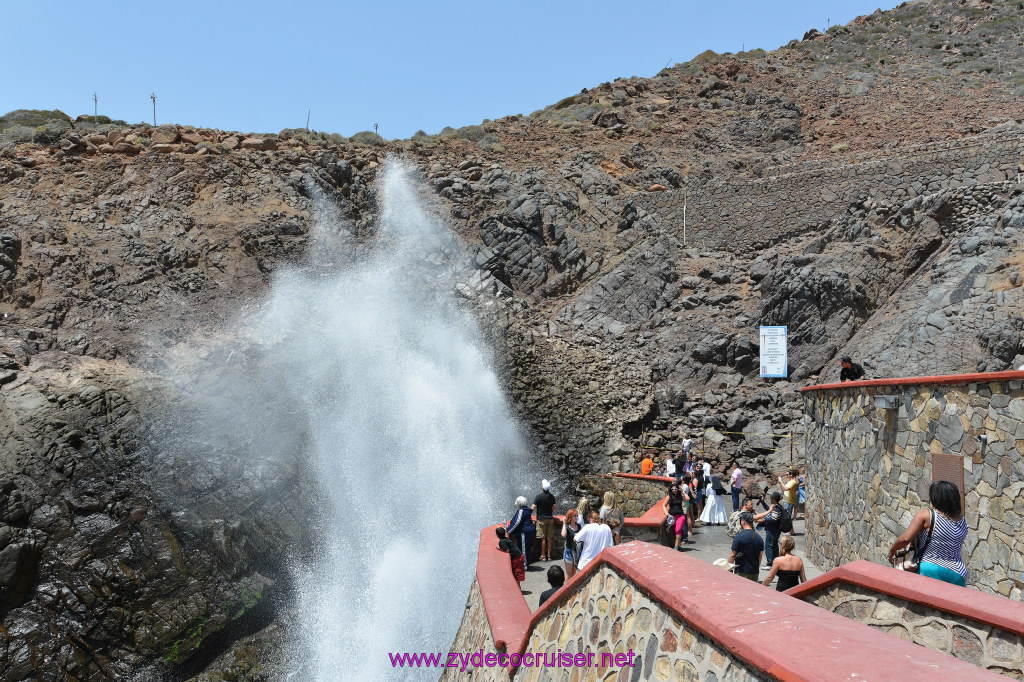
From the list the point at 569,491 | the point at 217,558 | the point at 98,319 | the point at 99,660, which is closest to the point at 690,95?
the point at 569,491

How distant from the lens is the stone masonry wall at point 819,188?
24453mm

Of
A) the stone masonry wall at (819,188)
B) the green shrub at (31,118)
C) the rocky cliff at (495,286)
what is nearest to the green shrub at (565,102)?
the rocky cliff at (495,286)

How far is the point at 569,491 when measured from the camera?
21031mm

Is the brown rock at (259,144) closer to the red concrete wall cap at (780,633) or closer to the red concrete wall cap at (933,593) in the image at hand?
the red concrete wall cap at (933,593)

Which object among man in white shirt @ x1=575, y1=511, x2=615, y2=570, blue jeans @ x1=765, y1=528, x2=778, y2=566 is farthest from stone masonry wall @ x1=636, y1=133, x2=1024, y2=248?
man in white shirt @ x1=575, y1=511, x2=615, y2=570

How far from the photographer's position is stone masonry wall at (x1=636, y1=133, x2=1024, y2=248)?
24453 millimetres

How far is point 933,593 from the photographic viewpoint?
3799 mm

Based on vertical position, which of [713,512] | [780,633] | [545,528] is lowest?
[713,512]

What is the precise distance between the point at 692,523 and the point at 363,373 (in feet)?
42.8

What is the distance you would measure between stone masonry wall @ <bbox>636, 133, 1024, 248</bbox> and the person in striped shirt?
23365 millimetres

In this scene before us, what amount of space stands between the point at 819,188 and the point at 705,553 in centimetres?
2088

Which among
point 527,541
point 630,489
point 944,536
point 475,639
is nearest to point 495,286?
point 630,489

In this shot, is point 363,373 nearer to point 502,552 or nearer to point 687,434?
point 687,434

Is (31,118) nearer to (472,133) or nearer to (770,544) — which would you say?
(472,133)
